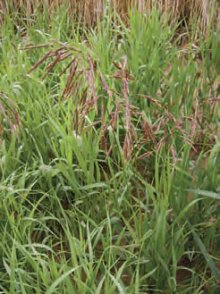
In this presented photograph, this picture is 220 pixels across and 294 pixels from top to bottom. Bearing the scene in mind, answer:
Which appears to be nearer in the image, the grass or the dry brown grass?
the grass

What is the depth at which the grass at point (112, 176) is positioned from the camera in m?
1.21

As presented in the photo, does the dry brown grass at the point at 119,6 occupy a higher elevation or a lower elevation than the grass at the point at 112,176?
higher

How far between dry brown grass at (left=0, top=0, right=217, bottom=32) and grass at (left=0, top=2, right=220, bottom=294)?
0.50 ft

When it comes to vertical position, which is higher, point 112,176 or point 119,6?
point 119,6

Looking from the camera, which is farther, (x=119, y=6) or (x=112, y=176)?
(x=119, y=6)

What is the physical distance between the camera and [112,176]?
1.48 m

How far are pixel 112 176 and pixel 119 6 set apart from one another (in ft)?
4.27

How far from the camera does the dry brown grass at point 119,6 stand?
2182 millimetres

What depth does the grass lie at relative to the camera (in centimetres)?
121

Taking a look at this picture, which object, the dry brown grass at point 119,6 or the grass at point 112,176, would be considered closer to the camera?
the grass at point 112,176

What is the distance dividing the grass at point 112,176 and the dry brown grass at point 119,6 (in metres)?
0.15

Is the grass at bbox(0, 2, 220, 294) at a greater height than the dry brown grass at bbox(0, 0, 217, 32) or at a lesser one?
lesser

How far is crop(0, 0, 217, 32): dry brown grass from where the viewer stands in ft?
7.16

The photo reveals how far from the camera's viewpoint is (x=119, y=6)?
2537 mm
